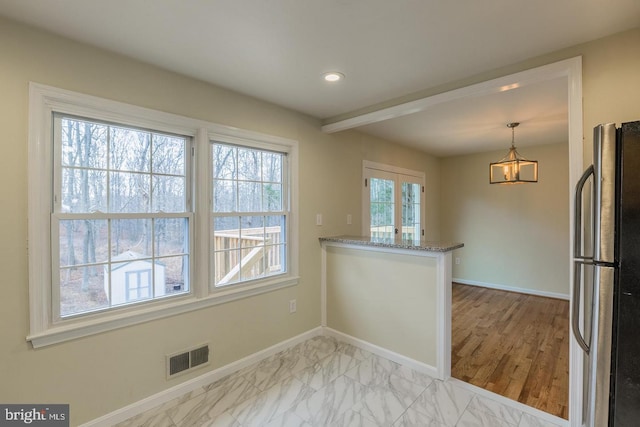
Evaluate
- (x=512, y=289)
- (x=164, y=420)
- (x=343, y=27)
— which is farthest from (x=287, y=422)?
(x=512, y=289)

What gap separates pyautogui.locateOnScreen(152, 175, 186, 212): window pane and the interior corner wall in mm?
4736

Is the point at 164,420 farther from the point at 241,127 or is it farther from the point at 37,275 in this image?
the point at 241,127

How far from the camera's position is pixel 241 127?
256 cm

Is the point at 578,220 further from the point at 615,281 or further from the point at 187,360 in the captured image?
the point at 187,360

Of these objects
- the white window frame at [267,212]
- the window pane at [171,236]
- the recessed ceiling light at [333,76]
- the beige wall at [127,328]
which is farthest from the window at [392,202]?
the window pane at [171,236]

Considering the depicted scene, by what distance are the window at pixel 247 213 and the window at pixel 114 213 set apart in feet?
0.89

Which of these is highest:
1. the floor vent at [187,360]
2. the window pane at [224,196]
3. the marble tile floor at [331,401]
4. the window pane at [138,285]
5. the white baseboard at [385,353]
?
the window pane at [224,196]

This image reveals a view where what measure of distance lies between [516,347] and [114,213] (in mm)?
3624

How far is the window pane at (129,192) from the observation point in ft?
6.41

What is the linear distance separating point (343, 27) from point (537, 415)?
106 inches

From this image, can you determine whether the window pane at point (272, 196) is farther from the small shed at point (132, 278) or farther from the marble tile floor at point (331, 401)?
the marble tile floor at point (331, 401)

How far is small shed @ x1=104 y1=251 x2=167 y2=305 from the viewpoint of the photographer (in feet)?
6.42

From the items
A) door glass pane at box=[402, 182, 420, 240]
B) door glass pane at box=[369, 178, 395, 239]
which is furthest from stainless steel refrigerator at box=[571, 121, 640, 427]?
door glass pane at box=[402, 182, 420, 240]

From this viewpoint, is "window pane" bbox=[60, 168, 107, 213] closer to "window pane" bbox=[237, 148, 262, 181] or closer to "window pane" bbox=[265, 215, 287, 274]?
"window pane" bbox=[237, 148, 262, 181]
